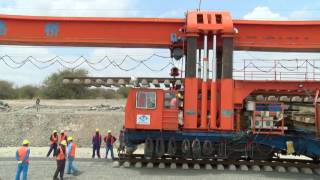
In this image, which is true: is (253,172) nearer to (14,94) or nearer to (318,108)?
(318,108)

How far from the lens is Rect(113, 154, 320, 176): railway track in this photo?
1606cm

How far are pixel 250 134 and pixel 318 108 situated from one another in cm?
247

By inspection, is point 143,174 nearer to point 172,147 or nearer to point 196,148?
point 172,147

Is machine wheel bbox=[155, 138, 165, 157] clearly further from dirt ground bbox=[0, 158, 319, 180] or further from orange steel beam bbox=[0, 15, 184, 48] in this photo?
orange steel beam bbox=[0, 15, 184, 48]

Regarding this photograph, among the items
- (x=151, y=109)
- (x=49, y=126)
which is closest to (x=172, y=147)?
(x=151, y=109)

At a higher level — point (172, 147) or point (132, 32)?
point (132, 32)

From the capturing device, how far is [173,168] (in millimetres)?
16016

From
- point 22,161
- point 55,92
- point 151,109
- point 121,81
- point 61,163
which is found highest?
point 55,92

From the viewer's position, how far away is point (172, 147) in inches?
643

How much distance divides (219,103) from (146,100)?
255 centimetres

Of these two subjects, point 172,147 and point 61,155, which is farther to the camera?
point 172,147

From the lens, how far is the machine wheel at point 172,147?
1628cm

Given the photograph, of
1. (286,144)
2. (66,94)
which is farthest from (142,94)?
(66,94)

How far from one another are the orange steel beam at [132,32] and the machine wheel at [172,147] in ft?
12.0
